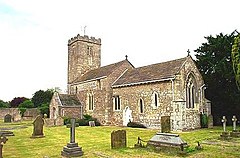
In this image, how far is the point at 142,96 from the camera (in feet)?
88.9

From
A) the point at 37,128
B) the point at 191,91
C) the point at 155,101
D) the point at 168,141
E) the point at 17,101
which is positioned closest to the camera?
the point at 168,141

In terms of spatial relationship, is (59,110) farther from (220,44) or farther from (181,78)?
(220,44)

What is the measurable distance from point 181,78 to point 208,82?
751 cm

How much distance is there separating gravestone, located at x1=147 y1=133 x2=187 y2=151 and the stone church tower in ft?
95.9

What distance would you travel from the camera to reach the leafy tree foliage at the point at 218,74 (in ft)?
92.6

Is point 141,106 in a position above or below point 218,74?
below

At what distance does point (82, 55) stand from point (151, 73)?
1769 cm

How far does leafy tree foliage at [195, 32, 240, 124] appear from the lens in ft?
92.6

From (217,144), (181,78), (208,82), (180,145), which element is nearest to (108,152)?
(180,145)

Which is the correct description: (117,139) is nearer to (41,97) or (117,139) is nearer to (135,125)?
(135,125)

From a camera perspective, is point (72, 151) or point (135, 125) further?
point (135, 125)

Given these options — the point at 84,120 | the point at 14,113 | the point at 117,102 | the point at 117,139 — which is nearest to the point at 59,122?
the point at 84,120

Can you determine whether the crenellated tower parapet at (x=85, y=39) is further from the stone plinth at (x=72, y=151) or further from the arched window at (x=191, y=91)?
the stone plinth at (x=72, y=151)

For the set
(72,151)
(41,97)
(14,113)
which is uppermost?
(41,97)
